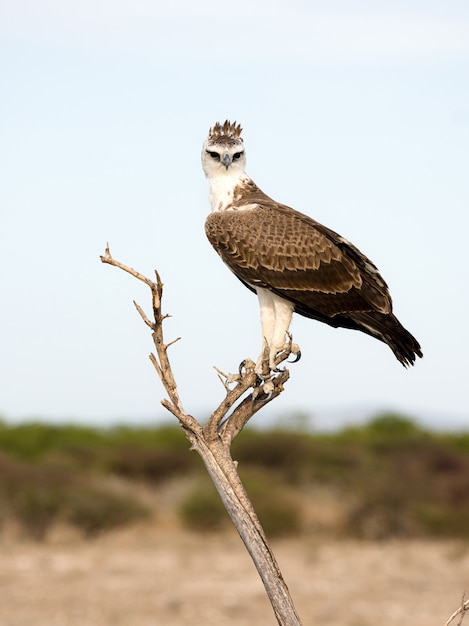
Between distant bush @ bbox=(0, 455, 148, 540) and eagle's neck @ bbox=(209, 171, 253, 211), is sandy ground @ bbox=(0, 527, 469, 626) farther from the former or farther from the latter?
eagle's neck @ bbox=(209, 171, 253, 211)

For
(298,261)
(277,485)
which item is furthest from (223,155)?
(277,485)

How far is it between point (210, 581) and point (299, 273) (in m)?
14.8

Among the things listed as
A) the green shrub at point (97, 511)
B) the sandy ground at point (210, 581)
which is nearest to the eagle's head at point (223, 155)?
the sandy ground at point (210, 581)

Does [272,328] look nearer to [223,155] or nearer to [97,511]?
[223,155]

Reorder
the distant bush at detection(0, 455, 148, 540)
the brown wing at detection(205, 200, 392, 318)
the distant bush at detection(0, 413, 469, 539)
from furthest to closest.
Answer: the distant bush at detection(0, 413, 469, 539) → the distant bush at detection(0, 455, 148, 540) → the brown wing at detection(205, 200, 392, 318)

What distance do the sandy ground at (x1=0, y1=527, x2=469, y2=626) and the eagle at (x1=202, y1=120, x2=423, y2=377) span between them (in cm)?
1133

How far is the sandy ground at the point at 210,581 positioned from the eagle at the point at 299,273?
11333 mm

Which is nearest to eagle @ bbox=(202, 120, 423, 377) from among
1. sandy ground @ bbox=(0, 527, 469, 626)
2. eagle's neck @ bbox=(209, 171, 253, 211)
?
eagle's neck @ bbox=(209, 171, 253, 211)

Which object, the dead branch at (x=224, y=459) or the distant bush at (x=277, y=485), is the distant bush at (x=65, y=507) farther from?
the dead branch at (x=224, y=459)

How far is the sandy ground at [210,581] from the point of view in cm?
1914

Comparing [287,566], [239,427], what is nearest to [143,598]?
[287,566]

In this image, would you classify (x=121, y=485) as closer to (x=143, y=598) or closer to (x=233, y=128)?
(x=143, y=598)

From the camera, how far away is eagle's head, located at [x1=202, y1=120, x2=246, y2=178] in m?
9.02

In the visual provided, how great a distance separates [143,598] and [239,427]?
14.5 meters
